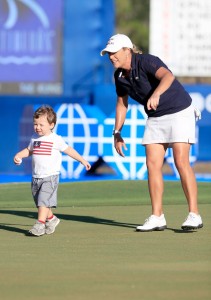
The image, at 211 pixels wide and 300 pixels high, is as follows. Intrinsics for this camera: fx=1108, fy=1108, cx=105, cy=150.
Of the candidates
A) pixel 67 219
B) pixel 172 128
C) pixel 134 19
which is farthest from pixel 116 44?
pixel 134 19

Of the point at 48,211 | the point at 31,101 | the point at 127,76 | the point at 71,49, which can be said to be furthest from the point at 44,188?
the point at 71,49

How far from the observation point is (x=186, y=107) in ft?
30.5

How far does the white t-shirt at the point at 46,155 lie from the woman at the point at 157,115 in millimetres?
756

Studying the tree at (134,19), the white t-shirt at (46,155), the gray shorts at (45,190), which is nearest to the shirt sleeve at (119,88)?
the white t-shirt at (46,155)

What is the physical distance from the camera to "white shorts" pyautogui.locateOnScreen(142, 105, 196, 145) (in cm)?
925

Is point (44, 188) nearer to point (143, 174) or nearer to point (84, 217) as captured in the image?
point (84, 217)

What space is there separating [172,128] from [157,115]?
0.59ft

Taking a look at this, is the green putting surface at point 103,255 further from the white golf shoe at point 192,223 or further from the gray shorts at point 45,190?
the gray shorts at point 45,190

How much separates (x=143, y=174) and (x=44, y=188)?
7740 mm

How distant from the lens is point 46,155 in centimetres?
918

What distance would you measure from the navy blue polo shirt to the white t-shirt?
0.77m

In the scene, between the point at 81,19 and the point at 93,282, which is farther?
the point at 81,19

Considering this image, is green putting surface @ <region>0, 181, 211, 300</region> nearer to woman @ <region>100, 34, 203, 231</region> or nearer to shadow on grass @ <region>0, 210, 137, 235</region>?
shadow on grass @ <region>0, 210, 137, 235</region>

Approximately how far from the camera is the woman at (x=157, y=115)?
361 inches
